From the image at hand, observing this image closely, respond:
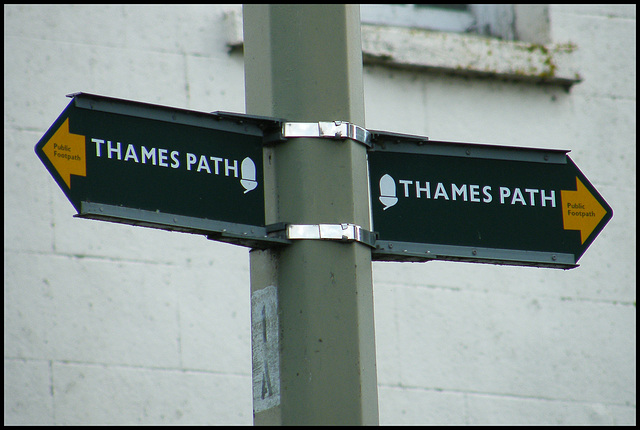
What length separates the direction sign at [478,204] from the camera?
307cm

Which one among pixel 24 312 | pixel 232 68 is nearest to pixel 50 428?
pixel 24 312

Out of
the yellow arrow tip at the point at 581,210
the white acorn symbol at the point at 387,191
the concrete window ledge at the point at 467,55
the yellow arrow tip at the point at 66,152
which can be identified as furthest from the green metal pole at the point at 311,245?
the concrete window ledge at the point at 467,55

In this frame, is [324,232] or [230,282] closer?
[324,232]

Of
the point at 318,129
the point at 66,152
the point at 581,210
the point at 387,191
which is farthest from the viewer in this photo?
the point at 581,210

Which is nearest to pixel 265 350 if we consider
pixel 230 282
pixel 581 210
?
pixel 581 210

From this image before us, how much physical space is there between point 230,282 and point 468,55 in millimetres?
1981

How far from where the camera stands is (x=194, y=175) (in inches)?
112

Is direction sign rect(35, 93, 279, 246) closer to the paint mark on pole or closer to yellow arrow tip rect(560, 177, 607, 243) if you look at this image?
the paint mark on pole

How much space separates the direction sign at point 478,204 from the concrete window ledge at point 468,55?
2.72 m

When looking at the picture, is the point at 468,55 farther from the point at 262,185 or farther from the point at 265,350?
the point at 265,350

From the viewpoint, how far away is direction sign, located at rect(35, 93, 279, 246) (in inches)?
104

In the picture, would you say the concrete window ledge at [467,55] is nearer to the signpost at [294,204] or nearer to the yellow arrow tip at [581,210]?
the yellow arrow tip at [581,210]

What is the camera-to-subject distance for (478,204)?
10.6 ft

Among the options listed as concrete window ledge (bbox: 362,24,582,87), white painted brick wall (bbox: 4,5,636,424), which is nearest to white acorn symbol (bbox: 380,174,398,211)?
white painted brick wall (bbox: 4,5,636,424)
